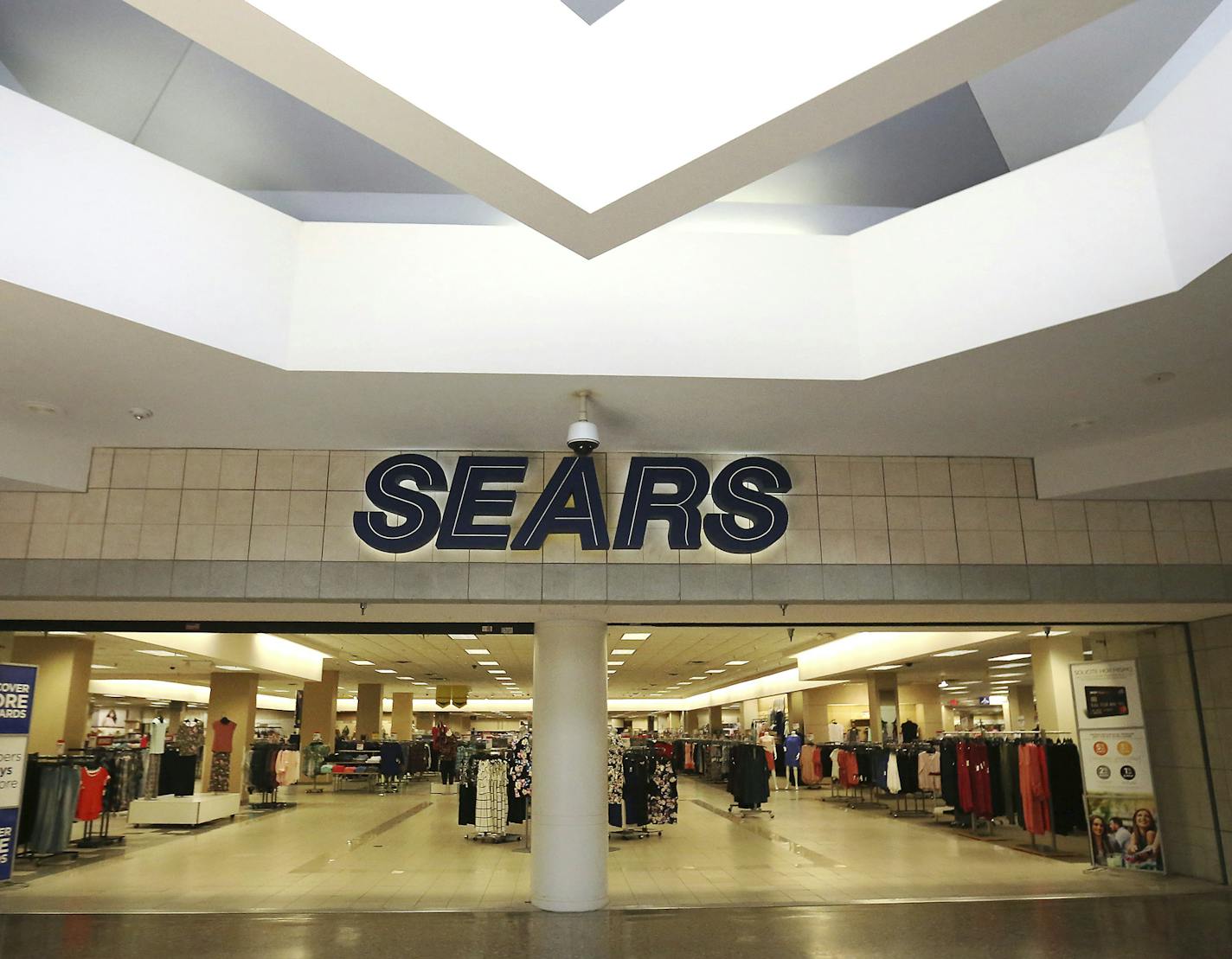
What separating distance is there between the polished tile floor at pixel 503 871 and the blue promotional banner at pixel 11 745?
1.85 ft

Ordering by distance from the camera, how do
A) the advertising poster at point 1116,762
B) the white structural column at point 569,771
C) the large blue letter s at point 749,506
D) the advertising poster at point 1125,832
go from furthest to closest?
the advertising poster at point 1116,762 → the advertising poster at point 1125,832 → the white structural column at point 569,771 → the large blue letter s at point 749,506

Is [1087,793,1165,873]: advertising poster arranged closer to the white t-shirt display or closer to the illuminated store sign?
the illuminated store sign

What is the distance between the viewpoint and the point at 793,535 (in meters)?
7.29

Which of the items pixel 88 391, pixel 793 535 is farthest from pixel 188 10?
pixel 793 535

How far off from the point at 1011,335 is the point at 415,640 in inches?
471

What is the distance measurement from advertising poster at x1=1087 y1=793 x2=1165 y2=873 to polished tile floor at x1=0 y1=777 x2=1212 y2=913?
0.20 meters

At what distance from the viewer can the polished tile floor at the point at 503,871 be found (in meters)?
8.27

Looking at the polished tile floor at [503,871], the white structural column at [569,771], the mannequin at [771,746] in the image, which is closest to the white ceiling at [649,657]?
the white structural column at [569,771]

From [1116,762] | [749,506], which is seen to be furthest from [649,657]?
[749,506]

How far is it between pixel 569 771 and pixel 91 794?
7.16 metres

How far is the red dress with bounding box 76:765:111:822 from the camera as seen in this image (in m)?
11.2

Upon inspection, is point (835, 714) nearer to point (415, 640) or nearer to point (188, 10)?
point (415, 640)

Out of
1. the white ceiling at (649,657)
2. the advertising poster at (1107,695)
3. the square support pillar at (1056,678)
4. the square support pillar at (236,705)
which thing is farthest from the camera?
the square support pillar at (236,705)

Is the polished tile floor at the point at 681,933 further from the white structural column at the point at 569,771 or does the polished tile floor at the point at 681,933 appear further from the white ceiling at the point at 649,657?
the white ceiling at the point at 649,657
